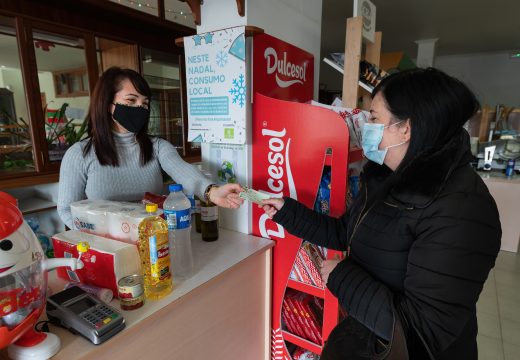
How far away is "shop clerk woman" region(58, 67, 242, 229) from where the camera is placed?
49.8 inches

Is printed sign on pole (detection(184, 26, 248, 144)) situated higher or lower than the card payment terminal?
higher

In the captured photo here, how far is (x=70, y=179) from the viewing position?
4.09ft

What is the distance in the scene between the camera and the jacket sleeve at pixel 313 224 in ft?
3.96

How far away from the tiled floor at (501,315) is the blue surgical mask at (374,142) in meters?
1.70

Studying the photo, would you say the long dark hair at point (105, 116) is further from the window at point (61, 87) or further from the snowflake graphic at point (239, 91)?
the window at point (61, 87)

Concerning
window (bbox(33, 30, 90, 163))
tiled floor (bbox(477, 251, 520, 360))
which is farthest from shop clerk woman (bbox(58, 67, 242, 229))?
tiled floor (bbox(477, 251, 520, 360))

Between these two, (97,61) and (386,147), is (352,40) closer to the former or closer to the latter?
(386,147)

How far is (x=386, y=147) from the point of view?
950 mm

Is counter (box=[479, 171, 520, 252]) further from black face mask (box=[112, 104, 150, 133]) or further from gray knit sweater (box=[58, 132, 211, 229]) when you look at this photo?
black face mask (box=[112, 104, 150, 133])

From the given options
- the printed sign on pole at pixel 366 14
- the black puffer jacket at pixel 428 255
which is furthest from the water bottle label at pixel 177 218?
the printed sign on pole at pixel 366 14

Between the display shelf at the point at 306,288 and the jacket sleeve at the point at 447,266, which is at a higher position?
the jacket sleeve at the point at 447,266

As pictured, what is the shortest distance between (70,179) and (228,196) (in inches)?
25.1

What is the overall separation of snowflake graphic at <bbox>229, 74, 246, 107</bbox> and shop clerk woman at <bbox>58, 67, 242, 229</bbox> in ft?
1.21

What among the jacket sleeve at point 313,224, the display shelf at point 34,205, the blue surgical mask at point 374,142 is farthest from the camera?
the display shelf at point 34,205
